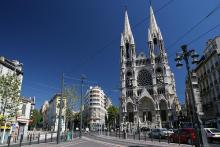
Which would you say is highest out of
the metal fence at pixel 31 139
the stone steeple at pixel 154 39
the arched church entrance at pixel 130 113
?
the stone steeple at pixel 154 39

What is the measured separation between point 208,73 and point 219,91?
18.5 ft

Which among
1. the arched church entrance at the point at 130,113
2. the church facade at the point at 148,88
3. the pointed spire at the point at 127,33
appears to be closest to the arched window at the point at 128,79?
the church facade at the point at 148,88

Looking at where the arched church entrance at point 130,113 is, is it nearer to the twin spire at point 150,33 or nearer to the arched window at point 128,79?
the arched window at point 128,79

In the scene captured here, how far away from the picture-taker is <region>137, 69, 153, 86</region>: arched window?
264 feet

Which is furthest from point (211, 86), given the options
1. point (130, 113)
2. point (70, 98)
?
point (130, 113)

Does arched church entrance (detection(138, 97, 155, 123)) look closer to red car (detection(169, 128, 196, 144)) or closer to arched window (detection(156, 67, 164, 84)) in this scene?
arched window (detection(156, 67, 164, 84))

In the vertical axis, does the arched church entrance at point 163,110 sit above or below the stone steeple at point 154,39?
below

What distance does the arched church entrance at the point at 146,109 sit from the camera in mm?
72562

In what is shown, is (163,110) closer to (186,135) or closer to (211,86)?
(211,86)

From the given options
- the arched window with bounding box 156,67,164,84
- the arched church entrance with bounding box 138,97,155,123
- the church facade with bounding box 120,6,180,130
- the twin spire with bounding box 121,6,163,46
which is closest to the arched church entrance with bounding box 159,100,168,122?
the church facade with bounding box 120,6,180,130

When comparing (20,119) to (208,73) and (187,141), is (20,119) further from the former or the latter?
(208,73)

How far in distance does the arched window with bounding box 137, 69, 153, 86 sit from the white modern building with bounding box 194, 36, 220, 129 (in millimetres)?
36912

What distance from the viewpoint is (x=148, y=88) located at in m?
78.4

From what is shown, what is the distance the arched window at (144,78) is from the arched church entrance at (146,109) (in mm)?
7814
